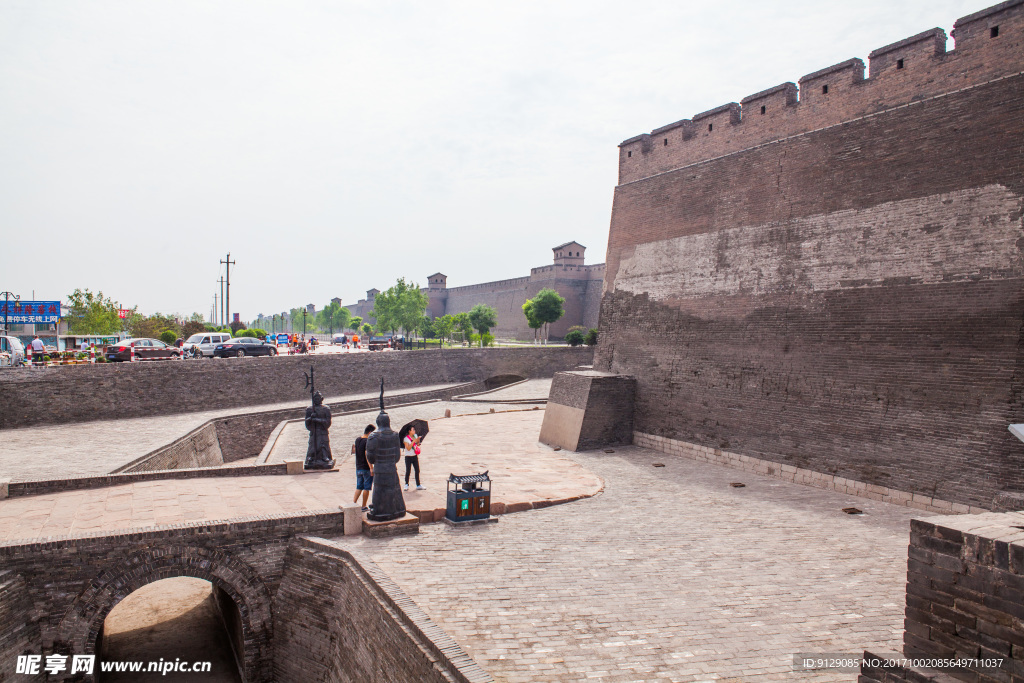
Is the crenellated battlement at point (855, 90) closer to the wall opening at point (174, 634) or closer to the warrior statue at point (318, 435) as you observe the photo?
the warrior statue at point (318, 435)

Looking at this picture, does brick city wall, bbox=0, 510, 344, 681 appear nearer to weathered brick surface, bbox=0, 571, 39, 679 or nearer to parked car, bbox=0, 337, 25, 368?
weathered brick surface, bbox=0, 571, 39, 679

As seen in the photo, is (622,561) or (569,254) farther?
(569,254)

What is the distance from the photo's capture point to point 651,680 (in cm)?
484

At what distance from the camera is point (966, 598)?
387 cm

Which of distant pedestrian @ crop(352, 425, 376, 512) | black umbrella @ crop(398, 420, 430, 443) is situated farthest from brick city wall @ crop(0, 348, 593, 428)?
distant pedestrian @ crop(352, 425, 376, 512)

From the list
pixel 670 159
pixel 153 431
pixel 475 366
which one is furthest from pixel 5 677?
pixel 475 366

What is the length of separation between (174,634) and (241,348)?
1794cm

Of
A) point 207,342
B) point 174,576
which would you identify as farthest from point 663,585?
point 207,342

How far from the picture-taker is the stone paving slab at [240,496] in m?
8.18

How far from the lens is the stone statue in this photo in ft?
38.4

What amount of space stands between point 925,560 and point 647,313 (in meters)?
12.7

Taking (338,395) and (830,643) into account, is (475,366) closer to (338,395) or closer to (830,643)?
(338,395)

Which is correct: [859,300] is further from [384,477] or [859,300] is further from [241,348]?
[241,348]

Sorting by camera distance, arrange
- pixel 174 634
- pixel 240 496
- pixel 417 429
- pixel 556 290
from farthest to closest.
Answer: pixel 556 290
pixel 174 634
pixel 417 429
pixel 240 496
